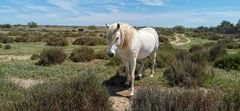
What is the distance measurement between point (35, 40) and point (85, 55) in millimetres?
26241

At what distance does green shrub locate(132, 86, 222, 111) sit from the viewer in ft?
18.4

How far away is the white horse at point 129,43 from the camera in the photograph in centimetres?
935

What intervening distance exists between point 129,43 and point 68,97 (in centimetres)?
405

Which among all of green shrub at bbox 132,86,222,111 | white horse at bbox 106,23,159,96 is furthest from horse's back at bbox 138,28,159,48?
green shrub at bbox 132,86,222,111

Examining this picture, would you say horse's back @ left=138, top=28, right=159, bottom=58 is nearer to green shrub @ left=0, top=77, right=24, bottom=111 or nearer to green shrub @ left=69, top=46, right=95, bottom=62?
green shrub @ left=0, top=77, right=24, bottom=111

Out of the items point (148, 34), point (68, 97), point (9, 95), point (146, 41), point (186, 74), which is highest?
point (148, 34)

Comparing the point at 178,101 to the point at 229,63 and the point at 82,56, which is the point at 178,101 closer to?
the point at 229,63

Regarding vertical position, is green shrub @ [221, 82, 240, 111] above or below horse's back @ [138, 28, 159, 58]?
below

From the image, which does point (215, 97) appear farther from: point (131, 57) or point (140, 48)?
point (140, 48)

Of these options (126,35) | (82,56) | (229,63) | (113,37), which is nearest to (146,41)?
(126,35)

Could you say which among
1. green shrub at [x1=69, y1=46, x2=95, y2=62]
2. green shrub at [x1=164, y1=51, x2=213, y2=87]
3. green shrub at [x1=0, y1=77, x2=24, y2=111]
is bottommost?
green shrub at [x1=69, y1=46, x2=95, y2=62]

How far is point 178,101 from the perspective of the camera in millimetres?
5762

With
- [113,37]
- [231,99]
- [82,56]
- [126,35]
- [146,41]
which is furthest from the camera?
[82,56]

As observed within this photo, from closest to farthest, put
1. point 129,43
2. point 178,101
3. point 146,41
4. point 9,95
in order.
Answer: point 178,101, point 9,95, point 129,43, point 146,41
